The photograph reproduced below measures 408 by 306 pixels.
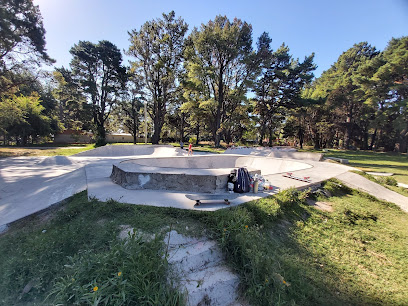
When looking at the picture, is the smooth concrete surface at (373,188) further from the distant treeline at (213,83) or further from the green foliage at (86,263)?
the distant treeline at (213,83)

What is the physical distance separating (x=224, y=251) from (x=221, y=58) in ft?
76.9

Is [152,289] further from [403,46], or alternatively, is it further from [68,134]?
[68,134]

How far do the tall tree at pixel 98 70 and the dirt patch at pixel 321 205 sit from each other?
2444cm

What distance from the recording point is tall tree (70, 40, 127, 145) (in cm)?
2380

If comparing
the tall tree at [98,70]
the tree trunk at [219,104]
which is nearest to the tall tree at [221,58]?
the tree trunk at [219,104]

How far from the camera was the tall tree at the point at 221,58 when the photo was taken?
20078 millimetres

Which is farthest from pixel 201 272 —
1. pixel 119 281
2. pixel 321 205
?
pixel 321 205

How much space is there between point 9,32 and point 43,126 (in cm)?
1666

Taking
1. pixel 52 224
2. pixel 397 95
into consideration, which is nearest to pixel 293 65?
pixel 397 95

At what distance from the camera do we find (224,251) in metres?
2.37

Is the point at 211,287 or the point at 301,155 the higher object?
the point at 301,155

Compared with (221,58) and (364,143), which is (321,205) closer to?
(221,58)

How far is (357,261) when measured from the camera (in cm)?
282

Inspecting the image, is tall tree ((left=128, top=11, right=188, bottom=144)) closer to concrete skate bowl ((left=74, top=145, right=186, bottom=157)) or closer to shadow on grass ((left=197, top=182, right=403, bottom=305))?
concrete skate bowl ((left=74, top=145, right=186, bottom=157))
